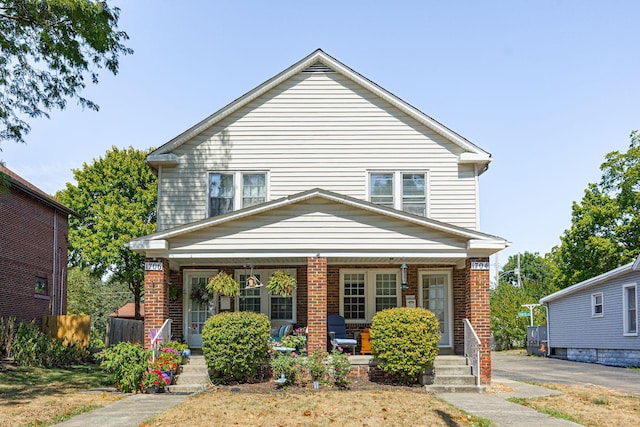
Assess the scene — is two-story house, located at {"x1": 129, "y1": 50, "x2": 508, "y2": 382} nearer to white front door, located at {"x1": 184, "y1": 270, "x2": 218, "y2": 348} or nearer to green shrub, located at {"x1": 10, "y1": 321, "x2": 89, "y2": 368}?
white front door, located at {"x1": 184, "y1": 270, "x2": 218, "y2": 348}

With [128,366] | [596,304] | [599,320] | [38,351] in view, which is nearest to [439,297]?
[128,366]

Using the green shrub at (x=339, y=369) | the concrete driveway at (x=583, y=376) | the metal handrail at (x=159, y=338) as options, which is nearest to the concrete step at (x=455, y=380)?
the green shrub at (x=339, y=369)

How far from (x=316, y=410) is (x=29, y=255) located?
1671 centimetres

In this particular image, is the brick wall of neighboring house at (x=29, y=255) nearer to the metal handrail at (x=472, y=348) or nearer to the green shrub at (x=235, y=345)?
the green shrub at (x=235, y=345)

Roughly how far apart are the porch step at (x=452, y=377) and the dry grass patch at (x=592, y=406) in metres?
1.75

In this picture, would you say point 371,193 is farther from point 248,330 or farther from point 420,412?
point 420,412

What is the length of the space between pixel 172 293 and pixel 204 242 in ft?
10.5

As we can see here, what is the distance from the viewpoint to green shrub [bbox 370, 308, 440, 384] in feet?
48.8

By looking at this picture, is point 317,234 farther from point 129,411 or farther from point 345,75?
point 129,411

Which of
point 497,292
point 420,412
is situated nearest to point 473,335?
point 420,412

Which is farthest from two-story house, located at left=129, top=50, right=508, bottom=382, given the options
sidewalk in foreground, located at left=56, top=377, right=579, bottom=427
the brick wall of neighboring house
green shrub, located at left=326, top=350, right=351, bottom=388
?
the brick wall of neighboring house

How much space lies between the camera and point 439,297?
19.0 meters

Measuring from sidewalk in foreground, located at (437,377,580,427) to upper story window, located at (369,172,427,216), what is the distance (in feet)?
17.3

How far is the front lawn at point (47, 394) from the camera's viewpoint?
11.5m
